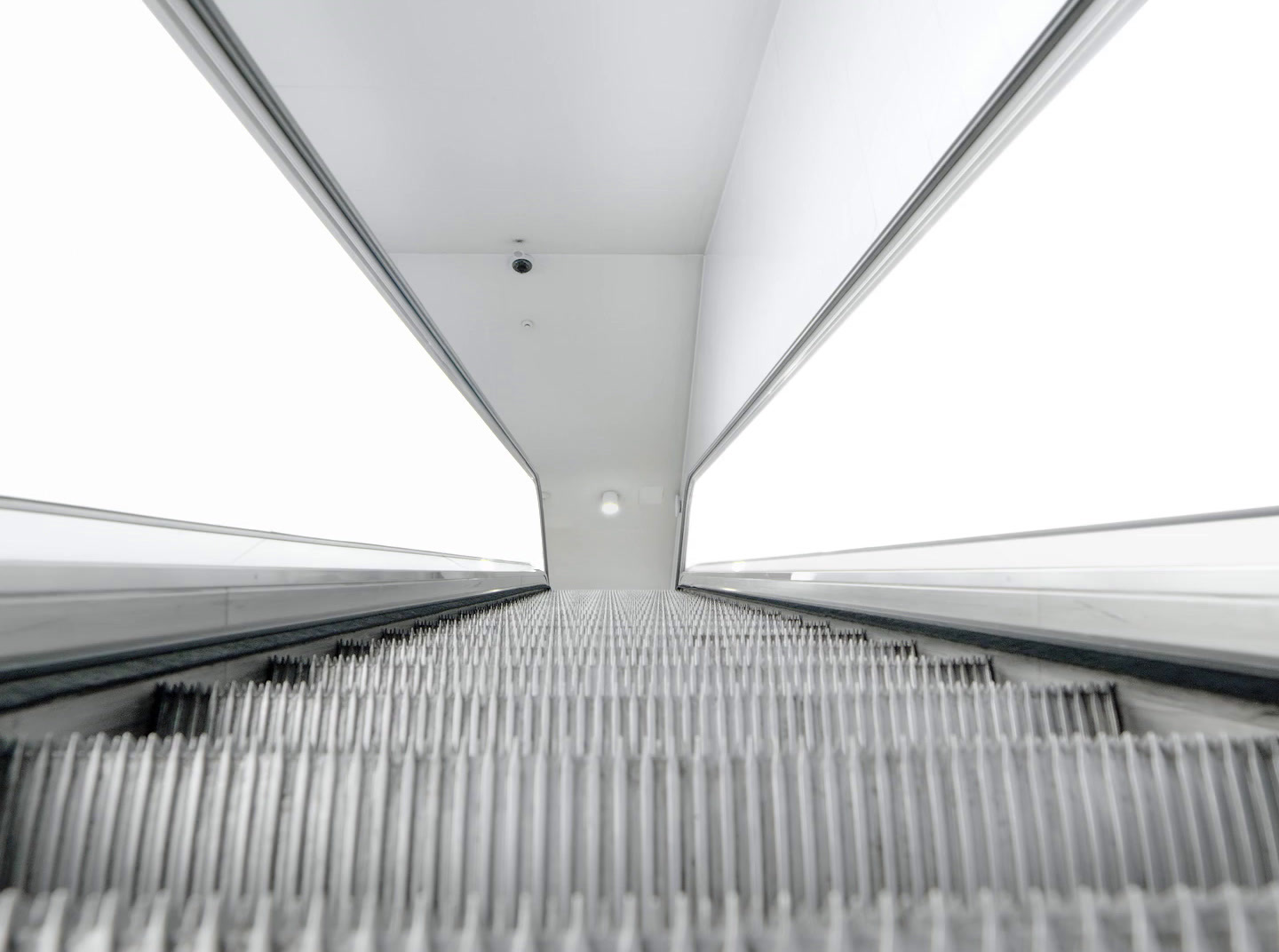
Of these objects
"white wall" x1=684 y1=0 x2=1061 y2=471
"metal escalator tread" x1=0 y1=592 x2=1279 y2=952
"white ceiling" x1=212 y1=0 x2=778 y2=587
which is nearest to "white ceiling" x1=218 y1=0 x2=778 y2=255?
"white ceiling" x1=212 y1=0 x2=778 y2=587

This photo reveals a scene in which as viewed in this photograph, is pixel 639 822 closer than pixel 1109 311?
Yes

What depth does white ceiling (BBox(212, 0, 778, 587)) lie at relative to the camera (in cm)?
649

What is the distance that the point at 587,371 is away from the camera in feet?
38.7

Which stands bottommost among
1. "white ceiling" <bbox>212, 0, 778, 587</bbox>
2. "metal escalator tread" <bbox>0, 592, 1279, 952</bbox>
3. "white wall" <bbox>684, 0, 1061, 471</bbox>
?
"metal escalator tread" <bbox>0, 592, 1279, 952</bbox>

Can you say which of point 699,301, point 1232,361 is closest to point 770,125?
point 699,301

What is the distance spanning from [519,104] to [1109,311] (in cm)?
692

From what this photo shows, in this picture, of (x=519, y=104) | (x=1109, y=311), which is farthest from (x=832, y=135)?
(x=519, y=104)

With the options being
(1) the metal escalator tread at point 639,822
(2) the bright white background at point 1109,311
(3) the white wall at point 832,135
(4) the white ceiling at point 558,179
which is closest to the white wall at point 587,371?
(4) the white ceiling at point 558,179

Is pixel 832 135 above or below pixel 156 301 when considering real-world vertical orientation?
above

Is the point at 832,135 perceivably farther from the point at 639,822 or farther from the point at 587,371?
the point at 587,371

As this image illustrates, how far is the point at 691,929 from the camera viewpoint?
0.60m

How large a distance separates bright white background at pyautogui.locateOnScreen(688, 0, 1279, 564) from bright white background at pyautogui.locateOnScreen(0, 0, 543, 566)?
2289 millimetres

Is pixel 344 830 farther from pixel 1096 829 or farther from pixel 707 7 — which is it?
pixel 707 7

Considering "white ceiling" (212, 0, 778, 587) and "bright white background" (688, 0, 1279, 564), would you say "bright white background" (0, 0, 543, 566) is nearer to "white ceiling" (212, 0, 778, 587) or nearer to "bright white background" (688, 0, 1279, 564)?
"bright white background" (688, 0, 1279, 564)
